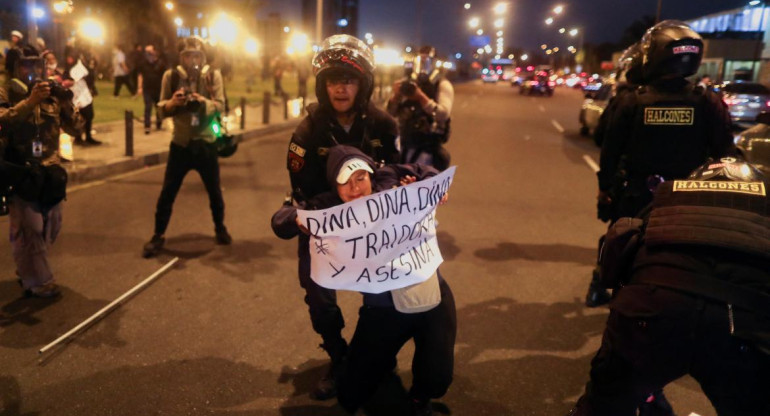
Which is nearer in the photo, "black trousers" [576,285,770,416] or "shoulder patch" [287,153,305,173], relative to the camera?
"black trousers" [576,285,770,416]

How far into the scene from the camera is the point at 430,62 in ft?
20.0

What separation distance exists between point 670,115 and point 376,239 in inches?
89.8

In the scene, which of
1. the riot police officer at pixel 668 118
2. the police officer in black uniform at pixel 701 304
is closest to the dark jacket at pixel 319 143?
the police officer in black uniform at pixel 701 304

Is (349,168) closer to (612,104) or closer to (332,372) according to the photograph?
(332,372)

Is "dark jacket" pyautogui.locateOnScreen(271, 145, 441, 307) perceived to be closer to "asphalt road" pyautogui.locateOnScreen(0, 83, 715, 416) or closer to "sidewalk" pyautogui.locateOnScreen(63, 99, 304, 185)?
"asphalt road" pyautogui.locateOnScreen(0, 83, 715, 416)

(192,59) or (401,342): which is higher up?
(192,59)

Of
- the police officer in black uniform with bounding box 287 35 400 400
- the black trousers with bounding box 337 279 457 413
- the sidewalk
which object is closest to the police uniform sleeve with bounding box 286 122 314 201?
the police officer in black uniform with bounding box 287 35 400 400

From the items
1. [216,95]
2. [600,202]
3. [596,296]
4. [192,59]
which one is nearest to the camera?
[600,202]

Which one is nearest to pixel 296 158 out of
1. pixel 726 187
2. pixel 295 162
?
pixel 295 162

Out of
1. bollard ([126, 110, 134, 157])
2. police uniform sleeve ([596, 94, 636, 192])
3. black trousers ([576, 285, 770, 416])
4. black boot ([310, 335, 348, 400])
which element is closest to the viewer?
black trousers ([576, 285, 770, 416])

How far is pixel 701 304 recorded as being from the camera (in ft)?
6.91

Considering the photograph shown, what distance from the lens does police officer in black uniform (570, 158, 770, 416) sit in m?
2.08

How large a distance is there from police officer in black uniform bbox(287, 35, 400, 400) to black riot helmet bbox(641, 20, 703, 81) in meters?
1.87

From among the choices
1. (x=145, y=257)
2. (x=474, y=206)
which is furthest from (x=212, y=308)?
(x=474, y=206)
